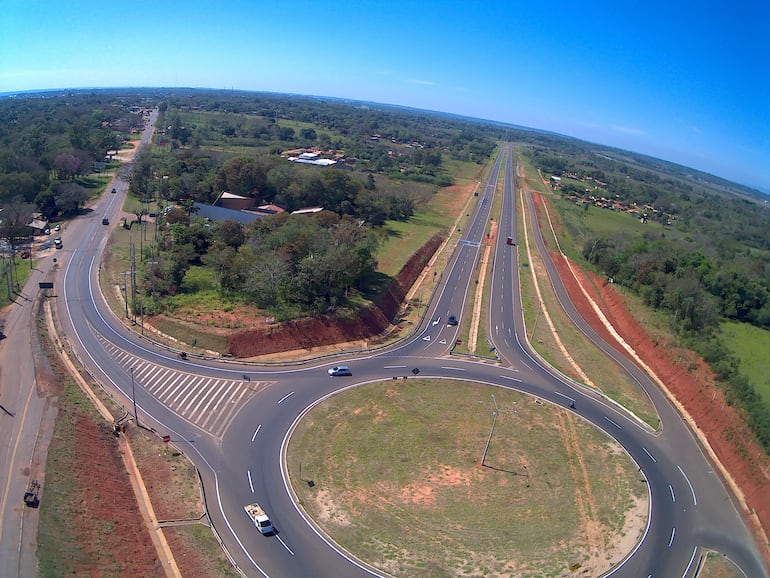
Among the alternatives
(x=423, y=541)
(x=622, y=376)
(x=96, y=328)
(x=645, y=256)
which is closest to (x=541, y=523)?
(x=423, y=541)

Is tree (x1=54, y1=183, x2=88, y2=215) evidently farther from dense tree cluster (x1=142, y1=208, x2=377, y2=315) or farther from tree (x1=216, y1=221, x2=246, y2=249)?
tree (x1=216, y1=221, x2=246, y2=249)

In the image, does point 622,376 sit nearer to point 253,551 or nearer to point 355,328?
point 355,328

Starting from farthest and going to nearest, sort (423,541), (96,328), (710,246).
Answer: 1. (710,246)
2. (96,328)
3. (423,541)

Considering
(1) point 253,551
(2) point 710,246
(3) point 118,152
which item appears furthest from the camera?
(3) point 118,152

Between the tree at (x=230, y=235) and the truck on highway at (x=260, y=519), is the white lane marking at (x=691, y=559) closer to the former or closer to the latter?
the truck on highway at (x=260, y=519)

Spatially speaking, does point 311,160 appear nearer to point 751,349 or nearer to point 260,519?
point 751,349

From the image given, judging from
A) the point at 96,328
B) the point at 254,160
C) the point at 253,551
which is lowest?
the point at 253,551
